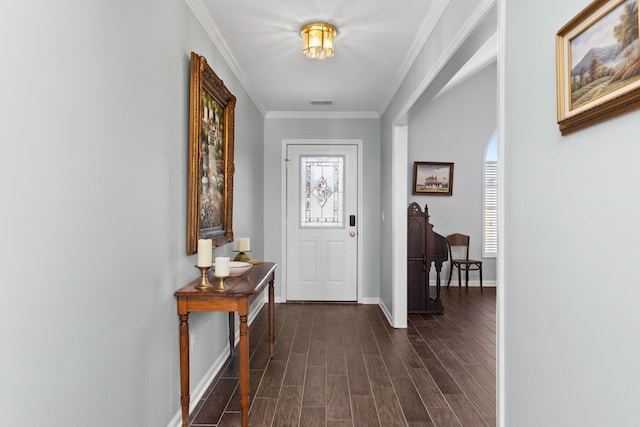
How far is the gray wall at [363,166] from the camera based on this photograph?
5.25m

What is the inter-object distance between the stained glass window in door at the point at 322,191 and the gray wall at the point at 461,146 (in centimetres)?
158

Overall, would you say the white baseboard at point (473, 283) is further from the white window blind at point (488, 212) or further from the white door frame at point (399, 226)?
the white door frame at point (399, 226)

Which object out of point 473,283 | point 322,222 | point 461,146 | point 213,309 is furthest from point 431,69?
point 473,283

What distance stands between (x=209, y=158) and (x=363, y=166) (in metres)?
2.85

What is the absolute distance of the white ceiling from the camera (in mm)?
2590

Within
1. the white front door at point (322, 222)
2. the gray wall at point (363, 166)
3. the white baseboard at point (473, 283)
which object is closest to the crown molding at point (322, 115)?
the gray wall at point (363, 166)

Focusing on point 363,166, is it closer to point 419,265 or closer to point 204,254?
point 419,265

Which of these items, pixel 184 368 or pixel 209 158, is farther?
pixel 209 158

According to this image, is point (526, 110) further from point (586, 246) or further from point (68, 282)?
point (68, 282)

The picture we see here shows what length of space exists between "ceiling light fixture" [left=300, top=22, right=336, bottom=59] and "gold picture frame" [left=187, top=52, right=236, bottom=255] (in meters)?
0.66

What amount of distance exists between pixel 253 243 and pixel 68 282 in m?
3.26

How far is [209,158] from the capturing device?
2699mm

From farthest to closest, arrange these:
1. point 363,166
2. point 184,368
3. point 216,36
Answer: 1. point 363,166
2. point 216,36
3. point 184,368

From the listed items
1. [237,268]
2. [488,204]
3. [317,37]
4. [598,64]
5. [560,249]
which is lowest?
[237,268]
